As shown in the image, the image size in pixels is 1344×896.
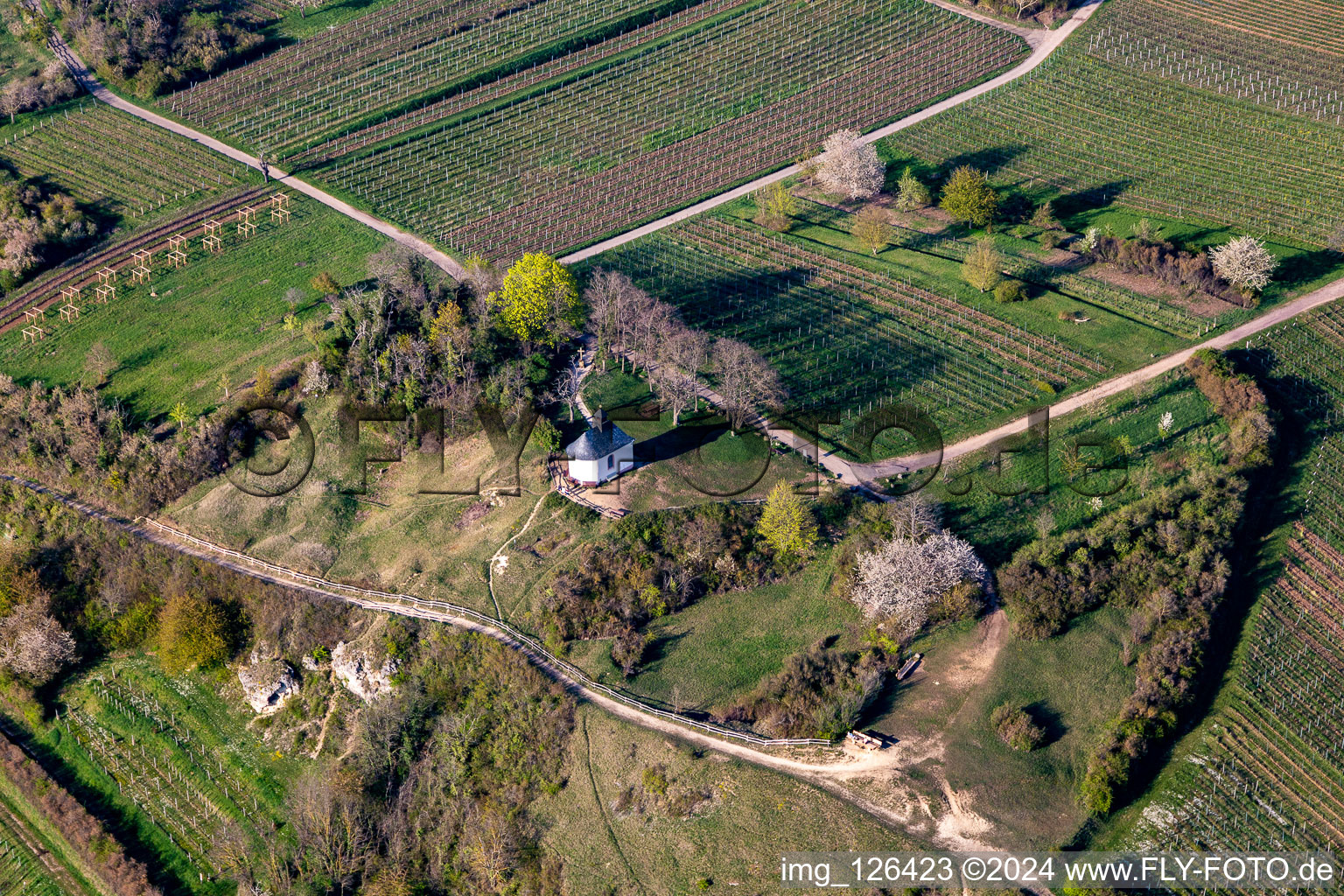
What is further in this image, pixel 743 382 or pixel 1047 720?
pixel 743 382

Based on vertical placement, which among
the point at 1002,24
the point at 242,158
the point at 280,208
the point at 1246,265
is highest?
the point at 1002,24

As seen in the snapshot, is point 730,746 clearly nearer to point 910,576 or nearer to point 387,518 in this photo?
point 910,576

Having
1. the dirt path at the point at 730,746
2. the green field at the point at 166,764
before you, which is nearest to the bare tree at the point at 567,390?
the dirt path at the point at 730,746

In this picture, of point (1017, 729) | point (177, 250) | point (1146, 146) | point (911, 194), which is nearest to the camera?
point (1017, 729)

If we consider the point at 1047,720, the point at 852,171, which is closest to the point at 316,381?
the point at 852,171

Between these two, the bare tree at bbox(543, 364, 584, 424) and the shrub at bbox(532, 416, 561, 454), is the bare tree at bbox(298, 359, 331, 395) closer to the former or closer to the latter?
the bare tree at bbox(543, 364, 584, 424)

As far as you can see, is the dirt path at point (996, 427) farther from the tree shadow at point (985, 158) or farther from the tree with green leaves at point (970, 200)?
the tree shadow at point (985, 158)

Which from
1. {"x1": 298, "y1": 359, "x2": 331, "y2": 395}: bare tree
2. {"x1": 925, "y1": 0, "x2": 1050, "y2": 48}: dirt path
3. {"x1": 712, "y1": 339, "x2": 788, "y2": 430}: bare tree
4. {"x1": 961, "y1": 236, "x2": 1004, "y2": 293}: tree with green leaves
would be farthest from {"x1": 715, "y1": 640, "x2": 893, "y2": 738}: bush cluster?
{"x1": 925, "y1": 0, "x2": 1050, "y2": 48}: dirt path
